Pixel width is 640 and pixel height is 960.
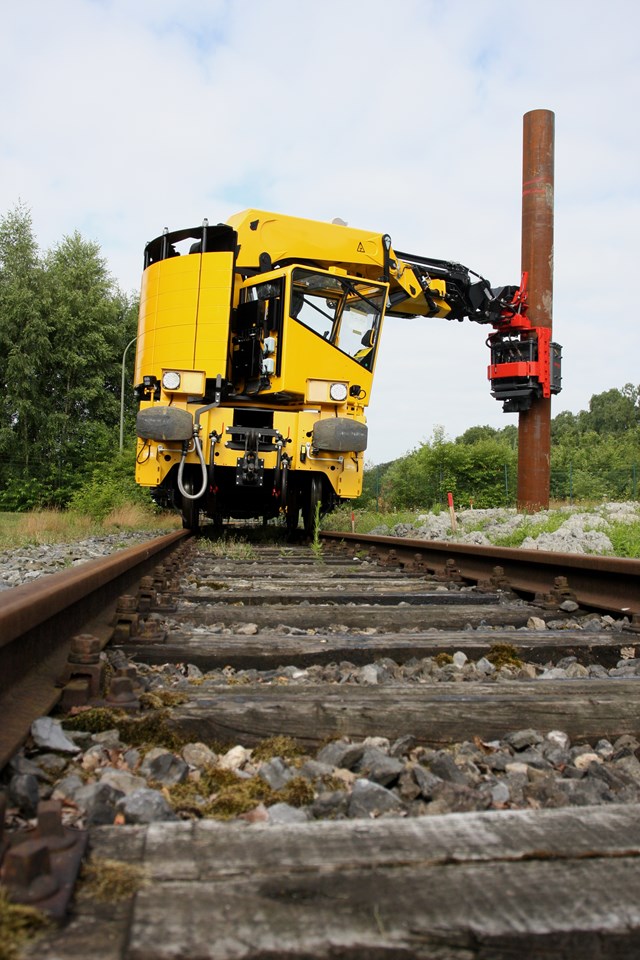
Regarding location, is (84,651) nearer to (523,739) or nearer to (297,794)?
(297,794)

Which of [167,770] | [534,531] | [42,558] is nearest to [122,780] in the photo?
[167,770]

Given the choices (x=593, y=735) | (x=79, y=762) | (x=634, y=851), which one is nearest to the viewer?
(x=634, y=851)

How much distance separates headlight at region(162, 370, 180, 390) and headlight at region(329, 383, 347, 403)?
1.69m

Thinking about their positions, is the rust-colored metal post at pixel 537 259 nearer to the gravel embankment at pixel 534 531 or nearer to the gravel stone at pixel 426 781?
the gravel embankment at pixel 534 531

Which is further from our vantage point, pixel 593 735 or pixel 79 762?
pixel 593 735

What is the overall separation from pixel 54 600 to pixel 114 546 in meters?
6.44

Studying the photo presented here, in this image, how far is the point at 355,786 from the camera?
146cm

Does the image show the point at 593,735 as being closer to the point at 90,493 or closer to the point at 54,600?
the point at 54,600

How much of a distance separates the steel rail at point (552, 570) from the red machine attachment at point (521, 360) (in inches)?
364

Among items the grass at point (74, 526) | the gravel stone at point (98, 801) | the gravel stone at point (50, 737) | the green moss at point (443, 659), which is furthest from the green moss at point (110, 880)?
the grass at point (74, 526)

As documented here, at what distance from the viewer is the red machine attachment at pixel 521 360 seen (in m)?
14.2

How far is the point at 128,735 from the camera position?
1.74 meters

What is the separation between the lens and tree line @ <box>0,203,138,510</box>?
120 feet

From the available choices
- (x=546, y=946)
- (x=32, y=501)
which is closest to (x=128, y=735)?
(x=546, y=946)
